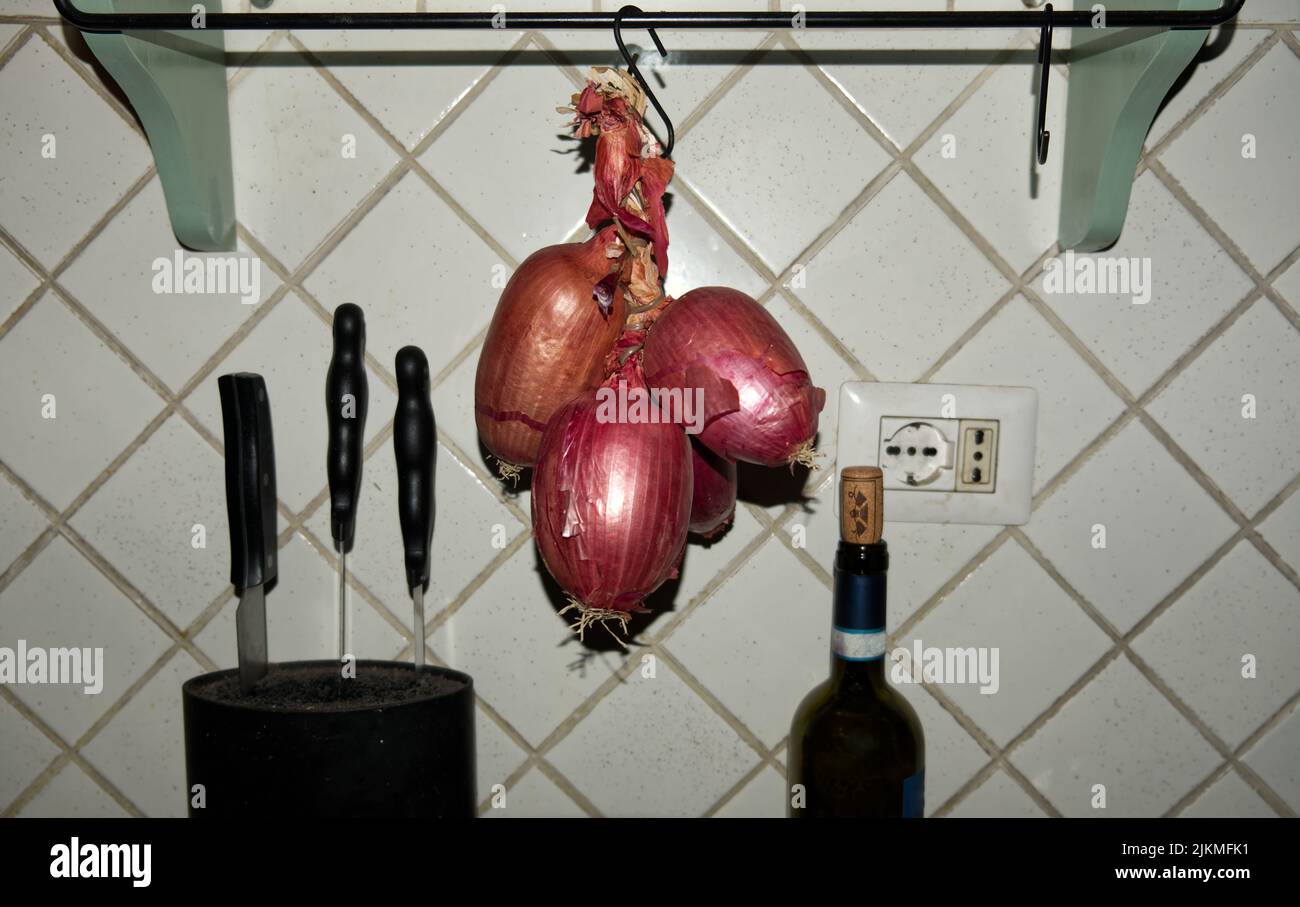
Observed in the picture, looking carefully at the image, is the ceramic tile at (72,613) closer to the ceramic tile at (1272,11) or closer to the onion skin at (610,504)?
the onion skin at (610,504)

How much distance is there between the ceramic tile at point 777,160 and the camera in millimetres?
681

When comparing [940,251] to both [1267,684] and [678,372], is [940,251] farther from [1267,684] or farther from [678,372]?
[1267,684]

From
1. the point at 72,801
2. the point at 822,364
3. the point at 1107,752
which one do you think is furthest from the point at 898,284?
the point at 72,801

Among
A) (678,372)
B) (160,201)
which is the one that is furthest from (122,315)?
(678,372)

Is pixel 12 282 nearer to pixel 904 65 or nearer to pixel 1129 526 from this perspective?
pixel 904 65

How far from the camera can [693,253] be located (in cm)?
69

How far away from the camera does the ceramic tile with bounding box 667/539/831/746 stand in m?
0.71

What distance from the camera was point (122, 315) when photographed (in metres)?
0.70

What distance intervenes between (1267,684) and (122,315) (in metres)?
0.89

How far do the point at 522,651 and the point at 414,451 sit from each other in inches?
6.9

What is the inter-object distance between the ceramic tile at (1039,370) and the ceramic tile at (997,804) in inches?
10.6

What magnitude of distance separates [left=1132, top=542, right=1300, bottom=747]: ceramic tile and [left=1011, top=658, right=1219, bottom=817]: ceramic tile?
0.09 feet

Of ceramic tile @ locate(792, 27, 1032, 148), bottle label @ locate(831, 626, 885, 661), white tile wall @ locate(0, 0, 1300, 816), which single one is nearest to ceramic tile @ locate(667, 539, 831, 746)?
white tile wall @ locate(0, 0, 1300, 816)

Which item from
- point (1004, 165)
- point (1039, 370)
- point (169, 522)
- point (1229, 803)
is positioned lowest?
point (1229, 803)
